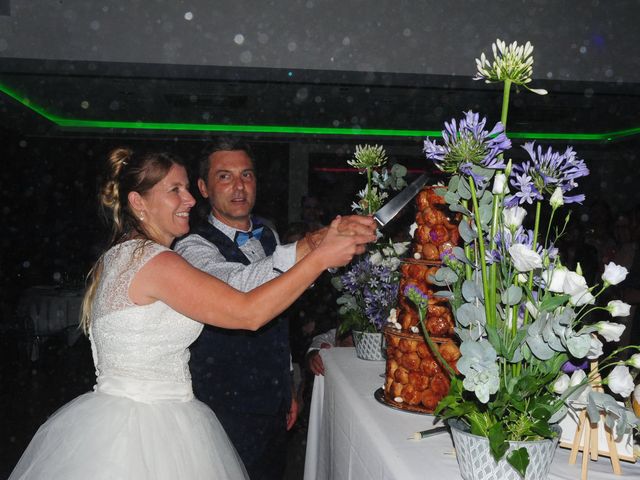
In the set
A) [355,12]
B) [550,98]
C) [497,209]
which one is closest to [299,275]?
[497,209]

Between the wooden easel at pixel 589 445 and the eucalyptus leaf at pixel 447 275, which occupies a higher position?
the eucalyptus leaf at pixel 447 275

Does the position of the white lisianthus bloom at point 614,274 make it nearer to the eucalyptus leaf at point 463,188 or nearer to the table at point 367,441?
the eucalyptus leaf at point 463,188

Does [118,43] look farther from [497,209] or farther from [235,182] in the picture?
[497,209]

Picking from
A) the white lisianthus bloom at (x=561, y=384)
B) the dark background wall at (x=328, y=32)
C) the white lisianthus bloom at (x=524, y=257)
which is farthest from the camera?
the dark background wall at (x=328, y=32)

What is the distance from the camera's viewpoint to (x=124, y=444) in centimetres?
180

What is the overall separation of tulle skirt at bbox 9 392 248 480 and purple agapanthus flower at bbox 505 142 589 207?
1.28 meters

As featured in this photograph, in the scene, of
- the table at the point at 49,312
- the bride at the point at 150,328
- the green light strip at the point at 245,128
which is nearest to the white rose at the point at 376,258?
the bride at the point at 150,328

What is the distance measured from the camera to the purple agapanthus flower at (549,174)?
3.59 feet

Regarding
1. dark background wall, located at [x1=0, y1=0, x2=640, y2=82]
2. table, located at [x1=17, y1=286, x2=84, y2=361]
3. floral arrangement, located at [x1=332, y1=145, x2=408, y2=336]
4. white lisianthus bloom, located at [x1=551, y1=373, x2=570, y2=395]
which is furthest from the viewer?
table, located at [x1=17, y1=286, x2=84, y2=361]

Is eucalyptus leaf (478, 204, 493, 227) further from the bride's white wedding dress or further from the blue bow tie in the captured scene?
the blue bow tie

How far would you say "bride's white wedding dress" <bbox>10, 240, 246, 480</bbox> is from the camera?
5.86 feet

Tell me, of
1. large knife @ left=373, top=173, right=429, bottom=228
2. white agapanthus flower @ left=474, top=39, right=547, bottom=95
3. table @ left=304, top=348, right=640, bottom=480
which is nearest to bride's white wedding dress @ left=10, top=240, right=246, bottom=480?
table @ left=304, top=348, right=640, bottom=480

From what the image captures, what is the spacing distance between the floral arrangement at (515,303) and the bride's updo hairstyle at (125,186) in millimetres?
1041

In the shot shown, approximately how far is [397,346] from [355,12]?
4.02 metres
